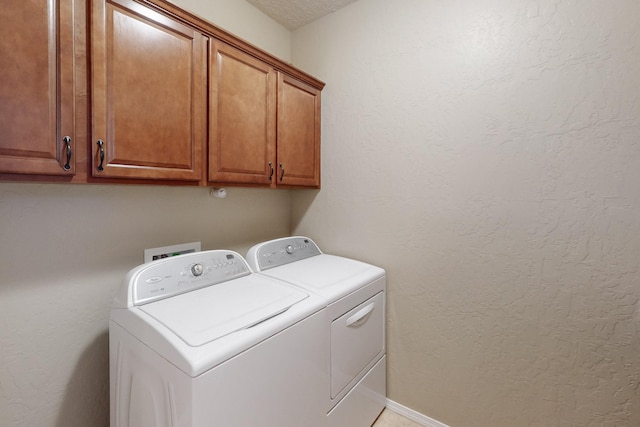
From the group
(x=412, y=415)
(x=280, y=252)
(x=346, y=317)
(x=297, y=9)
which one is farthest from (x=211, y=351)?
(x=297, y=9)

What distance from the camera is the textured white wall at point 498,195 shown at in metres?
1.14

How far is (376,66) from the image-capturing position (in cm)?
170

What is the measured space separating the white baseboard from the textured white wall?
41mm

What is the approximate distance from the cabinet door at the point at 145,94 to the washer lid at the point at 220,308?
0.50m

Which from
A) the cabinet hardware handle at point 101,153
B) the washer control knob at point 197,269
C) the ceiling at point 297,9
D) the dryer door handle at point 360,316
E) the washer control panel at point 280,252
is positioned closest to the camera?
the cabinet hardware handle at point 101,153

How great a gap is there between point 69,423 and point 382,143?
6.63 feet

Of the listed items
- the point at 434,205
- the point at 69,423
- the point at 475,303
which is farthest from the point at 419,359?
the point at 69,423

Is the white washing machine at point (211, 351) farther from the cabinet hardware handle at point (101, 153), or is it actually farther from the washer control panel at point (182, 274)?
the cabinet hardware handle at point (101, 153)

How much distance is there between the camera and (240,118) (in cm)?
139

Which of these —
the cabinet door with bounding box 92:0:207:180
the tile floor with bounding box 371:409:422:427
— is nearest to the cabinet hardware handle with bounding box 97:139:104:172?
the cabinet door with bounding box 92:0:207:180

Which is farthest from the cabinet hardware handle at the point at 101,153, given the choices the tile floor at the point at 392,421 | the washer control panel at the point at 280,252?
the tile floor at the point at 392,421

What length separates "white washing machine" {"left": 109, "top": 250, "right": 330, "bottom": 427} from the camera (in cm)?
78

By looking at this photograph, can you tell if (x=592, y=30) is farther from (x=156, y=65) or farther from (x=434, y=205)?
(x=156, y=65)

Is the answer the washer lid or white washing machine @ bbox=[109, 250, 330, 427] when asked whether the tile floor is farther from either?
the washer lid
